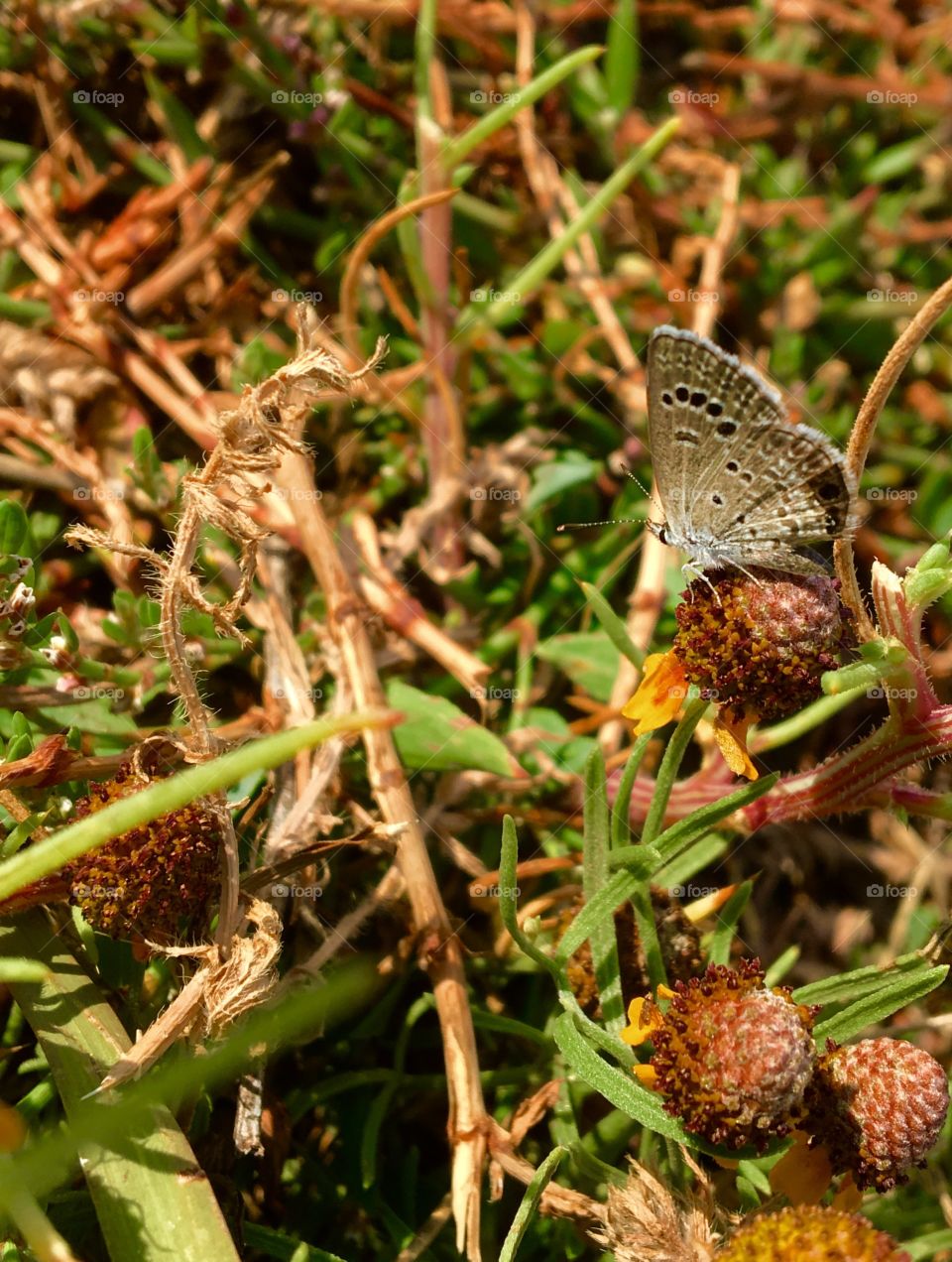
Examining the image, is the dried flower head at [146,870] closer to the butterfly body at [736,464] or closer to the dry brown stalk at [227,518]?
the dry brown stalk at [227,518]

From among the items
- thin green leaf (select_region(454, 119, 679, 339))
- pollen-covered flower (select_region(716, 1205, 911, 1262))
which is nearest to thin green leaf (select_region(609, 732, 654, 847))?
pollen-covered flower (select_region(716, 1205, 911, 1262))

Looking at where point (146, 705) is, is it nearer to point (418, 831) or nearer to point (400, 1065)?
point (418, 831)

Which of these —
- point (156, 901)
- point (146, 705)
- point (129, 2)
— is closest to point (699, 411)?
point (156, 901)

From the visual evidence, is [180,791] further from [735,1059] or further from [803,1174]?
[803,1174]

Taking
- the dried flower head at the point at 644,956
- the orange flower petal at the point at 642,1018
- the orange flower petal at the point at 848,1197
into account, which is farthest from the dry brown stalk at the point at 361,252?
the orange flower petal at the point at 848,1197

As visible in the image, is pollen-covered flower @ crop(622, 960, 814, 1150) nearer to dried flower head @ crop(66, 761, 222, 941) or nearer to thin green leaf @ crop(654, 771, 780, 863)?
thin green leaf @ crop(654, 771, 780, 863)

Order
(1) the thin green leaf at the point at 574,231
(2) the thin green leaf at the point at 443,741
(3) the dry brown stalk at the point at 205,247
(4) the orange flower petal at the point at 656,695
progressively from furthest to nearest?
(3) the dry brown stalk at the point at 205,247
(1) the thin green leaf at the point at 574,231
(2) the thin green leaf at the point at 443,741
(4) the orange flower petal at the point at 656,695
